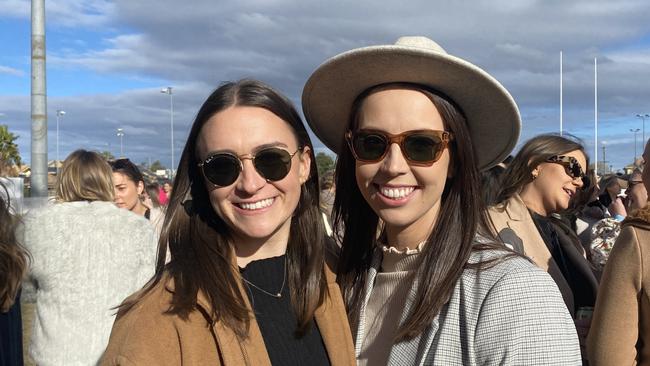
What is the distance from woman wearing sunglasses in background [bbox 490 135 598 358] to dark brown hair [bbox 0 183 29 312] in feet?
9.42

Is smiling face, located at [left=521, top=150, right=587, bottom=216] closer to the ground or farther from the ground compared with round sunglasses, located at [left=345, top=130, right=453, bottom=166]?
closer to the ground

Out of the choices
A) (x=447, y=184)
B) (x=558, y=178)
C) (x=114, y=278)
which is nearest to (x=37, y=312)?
(x=114, y=278)

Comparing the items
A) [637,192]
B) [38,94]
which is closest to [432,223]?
[637,192]

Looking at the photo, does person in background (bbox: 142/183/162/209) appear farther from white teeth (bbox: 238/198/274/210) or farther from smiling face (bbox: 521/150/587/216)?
white teeth (bbox: 238/198/274/210)

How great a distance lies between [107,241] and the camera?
4289 mm

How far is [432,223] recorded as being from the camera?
214cm

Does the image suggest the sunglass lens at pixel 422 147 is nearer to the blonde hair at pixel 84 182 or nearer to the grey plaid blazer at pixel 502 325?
the grey plaid blazer at pixel 502 325

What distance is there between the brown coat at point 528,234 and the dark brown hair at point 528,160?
0.59 feet

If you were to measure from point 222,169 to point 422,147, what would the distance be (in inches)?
26.0

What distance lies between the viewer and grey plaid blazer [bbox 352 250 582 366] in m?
1.67

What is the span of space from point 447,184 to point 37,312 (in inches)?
130

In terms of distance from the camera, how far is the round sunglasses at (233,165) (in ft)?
6.73

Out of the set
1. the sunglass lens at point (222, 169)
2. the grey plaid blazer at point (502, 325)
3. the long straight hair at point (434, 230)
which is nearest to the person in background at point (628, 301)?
the long straight hair at point (434, 230)

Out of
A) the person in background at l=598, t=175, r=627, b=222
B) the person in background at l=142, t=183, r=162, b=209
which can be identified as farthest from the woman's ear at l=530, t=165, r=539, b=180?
the person in background at l=142, t=183, r=162, b=209
